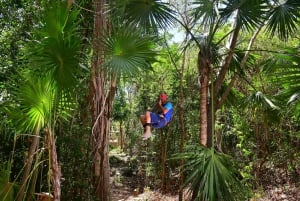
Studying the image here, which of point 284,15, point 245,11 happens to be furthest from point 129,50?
point 284,15

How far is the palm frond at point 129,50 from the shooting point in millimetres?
3086

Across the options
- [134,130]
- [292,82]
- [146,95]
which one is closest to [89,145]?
[292,82]

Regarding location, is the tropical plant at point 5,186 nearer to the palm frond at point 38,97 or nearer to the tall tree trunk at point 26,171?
the tall tree trunk at point 26,171

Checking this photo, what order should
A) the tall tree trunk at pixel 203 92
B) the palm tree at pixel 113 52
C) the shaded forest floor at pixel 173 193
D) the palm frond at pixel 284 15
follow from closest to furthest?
the palm tree at pixel 113 52 < the tall tree trunk at pixel 203 92 < the palm frond at pixel 284 15 < the shaded forest floor at pixel 173 193

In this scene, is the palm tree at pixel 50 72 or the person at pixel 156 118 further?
the person at pixel 156 118

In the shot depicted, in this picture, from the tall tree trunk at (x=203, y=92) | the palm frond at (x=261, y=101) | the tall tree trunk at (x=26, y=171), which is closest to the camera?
the tall tree trunk at (x=26, y=171)

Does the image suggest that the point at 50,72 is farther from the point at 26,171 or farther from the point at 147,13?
the point at 147,13

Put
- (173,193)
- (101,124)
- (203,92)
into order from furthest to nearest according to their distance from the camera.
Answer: (173,193) < (101,124) < (203,92)

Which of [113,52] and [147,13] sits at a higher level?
[147,13]

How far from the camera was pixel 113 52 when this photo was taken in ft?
10.3

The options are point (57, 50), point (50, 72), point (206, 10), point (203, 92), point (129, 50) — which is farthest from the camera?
point (203, 92)

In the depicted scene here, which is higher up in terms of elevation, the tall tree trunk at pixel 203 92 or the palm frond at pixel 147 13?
the palm frond at pixel 147 13

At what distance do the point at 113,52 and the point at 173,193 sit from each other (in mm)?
5726

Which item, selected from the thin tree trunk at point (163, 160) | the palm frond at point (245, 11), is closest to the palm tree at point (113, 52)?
the palm frond at point (245, 11)
